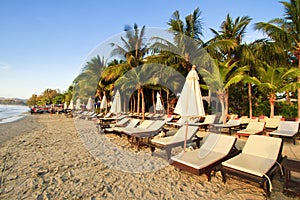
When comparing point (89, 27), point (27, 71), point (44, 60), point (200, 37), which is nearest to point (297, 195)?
point (200, 37)

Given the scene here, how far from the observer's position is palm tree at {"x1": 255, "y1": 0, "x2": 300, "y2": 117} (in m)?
9.20

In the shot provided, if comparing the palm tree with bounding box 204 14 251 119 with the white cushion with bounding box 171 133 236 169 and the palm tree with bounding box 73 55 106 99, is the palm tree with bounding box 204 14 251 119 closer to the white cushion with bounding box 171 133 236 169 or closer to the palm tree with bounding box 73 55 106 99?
the white cushion with bounding box 171 133 236 169

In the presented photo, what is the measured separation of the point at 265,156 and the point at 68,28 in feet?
42.1

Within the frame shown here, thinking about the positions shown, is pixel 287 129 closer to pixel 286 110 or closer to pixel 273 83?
pixel 273 83

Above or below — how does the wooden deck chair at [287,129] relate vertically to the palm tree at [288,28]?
below

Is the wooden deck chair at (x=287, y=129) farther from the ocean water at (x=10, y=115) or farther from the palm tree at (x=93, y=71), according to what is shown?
the ocean water at (x=10, y=115)

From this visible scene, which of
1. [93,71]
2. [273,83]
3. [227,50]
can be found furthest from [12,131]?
[273,83]

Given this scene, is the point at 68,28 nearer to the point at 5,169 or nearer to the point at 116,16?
the point at 116,16

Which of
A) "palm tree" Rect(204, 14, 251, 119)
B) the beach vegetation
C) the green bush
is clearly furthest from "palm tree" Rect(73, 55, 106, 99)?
the green bush

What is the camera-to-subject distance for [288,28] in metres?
9.73

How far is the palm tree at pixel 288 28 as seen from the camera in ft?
30.2

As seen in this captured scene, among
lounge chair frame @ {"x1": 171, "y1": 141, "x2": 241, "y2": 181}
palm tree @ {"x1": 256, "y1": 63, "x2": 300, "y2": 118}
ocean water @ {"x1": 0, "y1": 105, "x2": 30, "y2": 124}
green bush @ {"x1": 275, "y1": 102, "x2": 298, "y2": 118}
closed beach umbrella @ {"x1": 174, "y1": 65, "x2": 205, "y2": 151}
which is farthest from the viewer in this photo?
ocean water @ {"x1": 0, "y1": 105, "x2": 30, "y2": 124}

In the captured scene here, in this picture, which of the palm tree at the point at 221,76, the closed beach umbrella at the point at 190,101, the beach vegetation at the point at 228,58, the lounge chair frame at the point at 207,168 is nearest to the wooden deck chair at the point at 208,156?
the lounge chair frame at the point at 207,168

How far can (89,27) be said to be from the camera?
38.7 ft
